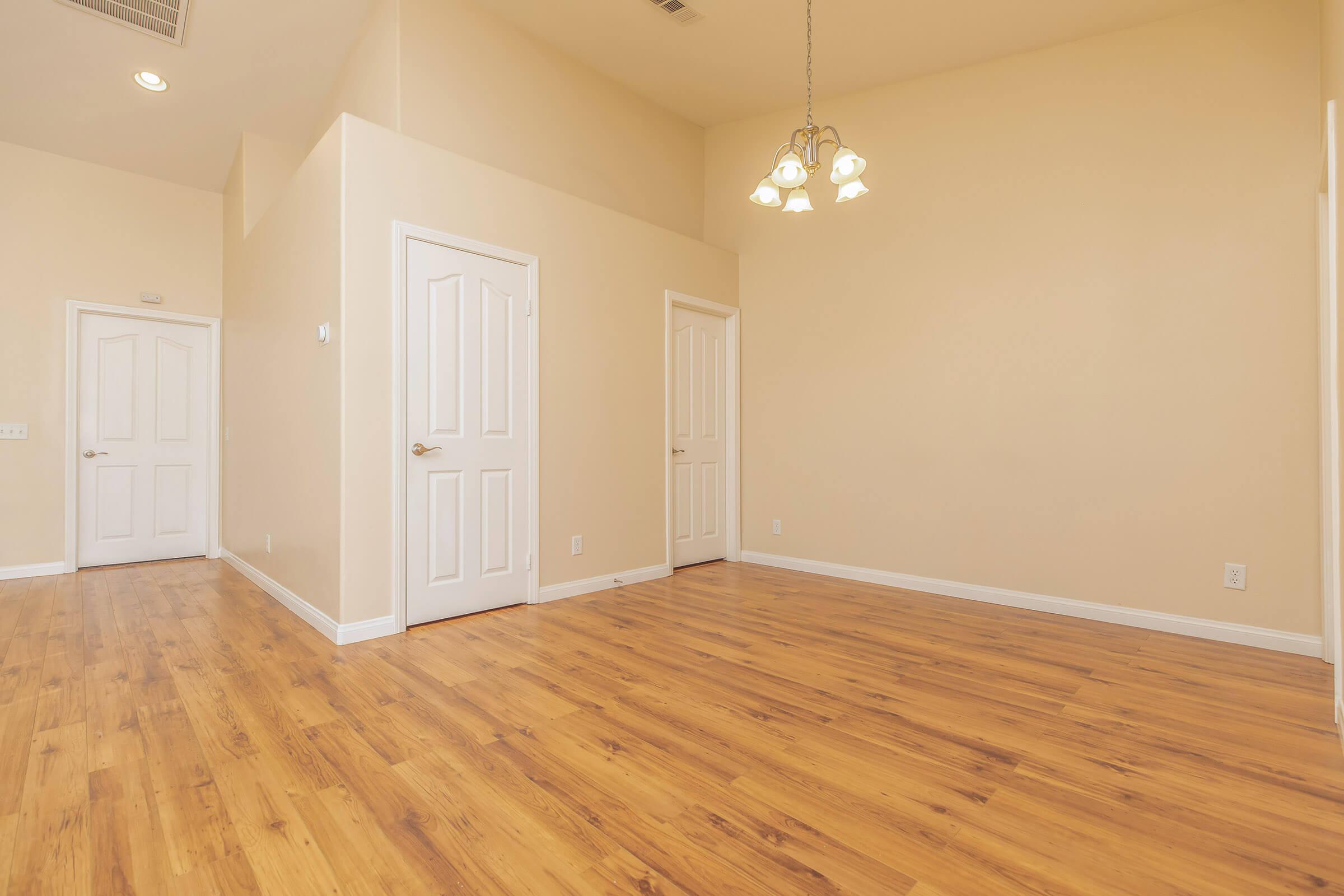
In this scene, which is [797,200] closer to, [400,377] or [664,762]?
[400,377]

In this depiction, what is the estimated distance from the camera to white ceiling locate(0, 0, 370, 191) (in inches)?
149

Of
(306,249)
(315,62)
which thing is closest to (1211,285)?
(306,249)

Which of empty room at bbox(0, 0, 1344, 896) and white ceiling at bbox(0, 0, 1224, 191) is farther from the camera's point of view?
white ceiling at bbox(0, 0, 1224, 191)

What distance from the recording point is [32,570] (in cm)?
482

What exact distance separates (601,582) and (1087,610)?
305 centimetres

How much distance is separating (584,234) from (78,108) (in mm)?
3836

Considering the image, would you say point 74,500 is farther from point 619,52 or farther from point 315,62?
point 619,52

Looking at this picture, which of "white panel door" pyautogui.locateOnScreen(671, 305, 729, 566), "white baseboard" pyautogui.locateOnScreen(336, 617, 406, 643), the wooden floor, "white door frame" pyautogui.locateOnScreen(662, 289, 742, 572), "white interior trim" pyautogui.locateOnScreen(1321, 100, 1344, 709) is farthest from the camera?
"white door frame" pyautogui.locateOnScreen(662, 289, 742, 572)

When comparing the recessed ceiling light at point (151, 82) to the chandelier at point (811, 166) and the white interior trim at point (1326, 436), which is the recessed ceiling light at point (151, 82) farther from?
the white interior trim at point (1326, 436)

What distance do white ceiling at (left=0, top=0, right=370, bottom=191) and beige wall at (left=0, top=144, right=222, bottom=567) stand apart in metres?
0.22

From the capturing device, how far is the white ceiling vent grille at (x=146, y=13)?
355cm

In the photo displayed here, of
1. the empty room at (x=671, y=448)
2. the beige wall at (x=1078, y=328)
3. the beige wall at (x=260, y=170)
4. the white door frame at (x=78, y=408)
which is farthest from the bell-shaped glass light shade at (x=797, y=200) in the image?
the white door frame at (x=78, y=408)

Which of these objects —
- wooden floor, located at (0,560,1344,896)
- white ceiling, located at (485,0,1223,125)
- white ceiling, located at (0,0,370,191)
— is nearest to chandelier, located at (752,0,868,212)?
white ceiling, located at (485,0,1223,125)

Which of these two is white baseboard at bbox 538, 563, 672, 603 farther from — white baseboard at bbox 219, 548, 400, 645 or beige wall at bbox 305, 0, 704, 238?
beige wall at bbox 305, 0, 704, 238
